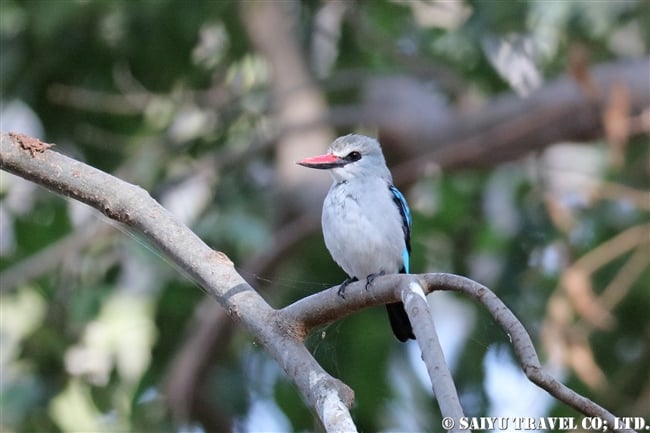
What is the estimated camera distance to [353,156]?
16.3 feet

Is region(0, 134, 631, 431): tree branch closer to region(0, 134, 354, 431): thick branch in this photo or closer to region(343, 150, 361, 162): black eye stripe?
region(0, 134, 354, 431): thick branch

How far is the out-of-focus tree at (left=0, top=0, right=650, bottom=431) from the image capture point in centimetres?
741

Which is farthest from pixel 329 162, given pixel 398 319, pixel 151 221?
pixel 151 221

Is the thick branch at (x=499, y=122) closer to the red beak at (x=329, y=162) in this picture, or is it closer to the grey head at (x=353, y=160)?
the grey head at (x=353, y=160)

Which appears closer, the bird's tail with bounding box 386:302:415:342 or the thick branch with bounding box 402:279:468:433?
the thick branch with bounding box 402:279:468:433

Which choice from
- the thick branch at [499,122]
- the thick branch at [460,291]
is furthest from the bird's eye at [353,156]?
the thick branch at [499,122]

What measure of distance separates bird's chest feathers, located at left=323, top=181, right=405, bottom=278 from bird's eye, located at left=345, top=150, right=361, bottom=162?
141mm

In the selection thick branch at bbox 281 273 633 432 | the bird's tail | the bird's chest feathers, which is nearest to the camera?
thick branch at bbox 281 273 633 432

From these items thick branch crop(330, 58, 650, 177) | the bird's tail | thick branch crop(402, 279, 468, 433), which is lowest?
the bird's tail

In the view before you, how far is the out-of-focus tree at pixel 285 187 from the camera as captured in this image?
24.3 ft

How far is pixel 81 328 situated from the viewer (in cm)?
781

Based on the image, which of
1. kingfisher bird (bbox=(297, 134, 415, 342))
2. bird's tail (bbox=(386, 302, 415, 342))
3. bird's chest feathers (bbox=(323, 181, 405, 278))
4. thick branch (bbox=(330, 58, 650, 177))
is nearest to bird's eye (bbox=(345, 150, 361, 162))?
kingfisher bird (bbox=(297, 134, 415, 342))

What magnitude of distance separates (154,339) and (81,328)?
0.61 meters

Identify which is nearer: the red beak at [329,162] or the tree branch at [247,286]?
the tree branch at [247,286]
